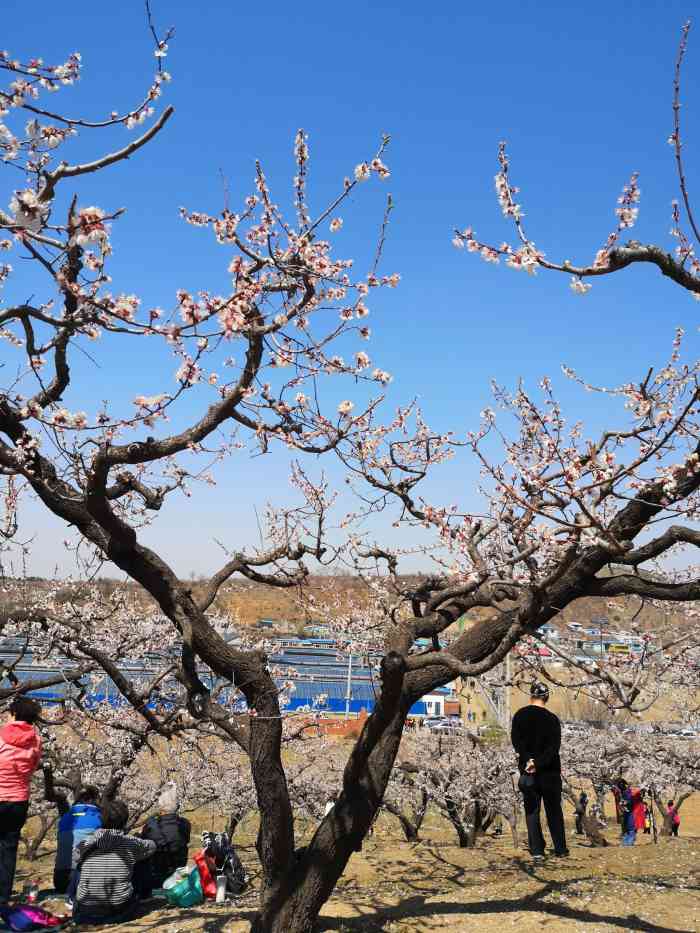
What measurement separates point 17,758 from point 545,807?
14.0 ft

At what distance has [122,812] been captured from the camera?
586cm

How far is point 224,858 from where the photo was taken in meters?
6.42

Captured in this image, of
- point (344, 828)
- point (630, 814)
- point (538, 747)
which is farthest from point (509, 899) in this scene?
point (630, 814)

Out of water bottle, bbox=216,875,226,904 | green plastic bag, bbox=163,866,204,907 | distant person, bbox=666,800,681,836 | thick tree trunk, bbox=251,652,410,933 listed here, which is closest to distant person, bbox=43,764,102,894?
green plastic bag, bbox=163,866,204,907

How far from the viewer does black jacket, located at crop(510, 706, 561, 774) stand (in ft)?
18.8

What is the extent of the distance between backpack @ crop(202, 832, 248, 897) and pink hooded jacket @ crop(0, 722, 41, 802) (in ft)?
7.82

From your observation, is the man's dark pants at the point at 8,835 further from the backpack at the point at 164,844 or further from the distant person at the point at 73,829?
the backpack at the point at 164,844

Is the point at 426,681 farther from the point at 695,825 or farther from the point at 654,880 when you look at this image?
the point at 695,825

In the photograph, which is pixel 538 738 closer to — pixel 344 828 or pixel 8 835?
pixel 344 828

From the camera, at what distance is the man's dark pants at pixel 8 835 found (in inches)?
174

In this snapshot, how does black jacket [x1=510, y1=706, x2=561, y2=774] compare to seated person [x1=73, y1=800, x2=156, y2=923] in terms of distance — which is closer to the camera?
seated person [x1=73, y1=800, x2=156, y2=923]

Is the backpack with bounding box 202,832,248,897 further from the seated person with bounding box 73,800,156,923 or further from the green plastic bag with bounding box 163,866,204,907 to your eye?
the seated person with bounding box 73,800,156,923

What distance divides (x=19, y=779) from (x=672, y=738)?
1797 cm

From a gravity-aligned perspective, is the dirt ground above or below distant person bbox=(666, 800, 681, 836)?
above
